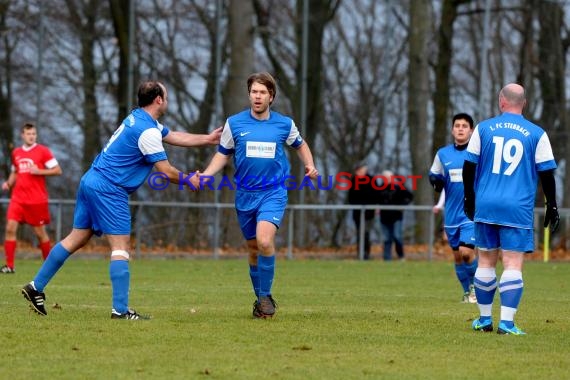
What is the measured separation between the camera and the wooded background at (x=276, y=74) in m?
27.4

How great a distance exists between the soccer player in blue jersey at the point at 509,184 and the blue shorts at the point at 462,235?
12.7 feet

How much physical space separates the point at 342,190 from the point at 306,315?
17111 millimetres

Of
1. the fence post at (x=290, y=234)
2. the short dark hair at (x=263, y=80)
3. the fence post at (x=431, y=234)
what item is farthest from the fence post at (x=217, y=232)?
the short dark hair at (x=263, y=80)

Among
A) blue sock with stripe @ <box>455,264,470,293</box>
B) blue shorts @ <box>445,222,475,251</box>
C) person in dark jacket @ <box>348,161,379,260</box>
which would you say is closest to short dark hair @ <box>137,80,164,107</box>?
blue shorts @ <box>445,222,475,251</box>

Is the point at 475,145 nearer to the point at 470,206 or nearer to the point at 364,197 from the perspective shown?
the point at 470,206

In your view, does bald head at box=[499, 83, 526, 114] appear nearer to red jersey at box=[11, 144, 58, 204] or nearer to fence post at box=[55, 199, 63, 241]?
red jersey at box=[11, 144, 58, 204]

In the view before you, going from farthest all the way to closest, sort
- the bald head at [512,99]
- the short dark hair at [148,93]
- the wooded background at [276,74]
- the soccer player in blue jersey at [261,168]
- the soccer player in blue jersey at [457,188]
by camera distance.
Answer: the wooded background at [276,74], the soccer player in blue jersey at [457,188], the soccer player in blue jersey at [261,168], the short dark hair at [148,93], the bald head at [512,99]

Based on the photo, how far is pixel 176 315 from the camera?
11.4 meters

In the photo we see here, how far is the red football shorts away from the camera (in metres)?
18.9

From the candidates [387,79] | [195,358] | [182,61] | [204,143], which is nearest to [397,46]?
[387,79]

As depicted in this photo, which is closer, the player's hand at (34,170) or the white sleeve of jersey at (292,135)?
the white sleeve of jersey at (292,135)

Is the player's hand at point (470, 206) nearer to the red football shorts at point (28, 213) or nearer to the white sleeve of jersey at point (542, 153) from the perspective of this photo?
the white sleeve of jersey at point (542, 153)

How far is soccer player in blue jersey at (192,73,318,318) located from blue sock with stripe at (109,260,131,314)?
1.18 m

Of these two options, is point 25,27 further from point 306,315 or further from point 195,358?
point 195,358
